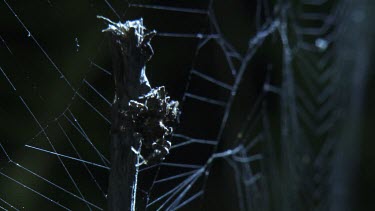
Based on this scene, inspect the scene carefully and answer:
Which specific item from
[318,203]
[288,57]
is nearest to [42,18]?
[288,57]

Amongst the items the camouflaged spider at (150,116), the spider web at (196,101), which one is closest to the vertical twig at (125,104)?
the camouflaged spider at (150,116)

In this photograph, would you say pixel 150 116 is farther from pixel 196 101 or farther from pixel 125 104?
pixel 196 101

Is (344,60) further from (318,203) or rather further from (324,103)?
(318,203)

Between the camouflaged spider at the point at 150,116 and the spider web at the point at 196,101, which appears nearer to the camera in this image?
the camouflaged spider at the point at 150,116

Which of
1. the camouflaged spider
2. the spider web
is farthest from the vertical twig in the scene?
the spider web

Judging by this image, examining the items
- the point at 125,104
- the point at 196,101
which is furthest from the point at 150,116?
the point at 196,101

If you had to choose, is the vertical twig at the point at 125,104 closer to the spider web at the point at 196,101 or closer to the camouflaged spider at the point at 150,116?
the camouflaged spider at the point at 150,116

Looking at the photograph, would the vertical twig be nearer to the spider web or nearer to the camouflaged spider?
the camouflaged spider
